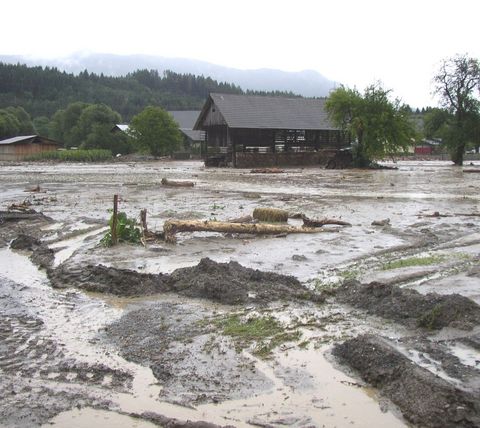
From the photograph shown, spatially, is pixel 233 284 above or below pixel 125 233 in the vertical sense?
below

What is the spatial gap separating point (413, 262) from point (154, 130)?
5558cm

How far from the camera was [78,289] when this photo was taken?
7.26 metres

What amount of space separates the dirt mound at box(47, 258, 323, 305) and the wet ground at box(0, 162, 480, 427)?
3cm

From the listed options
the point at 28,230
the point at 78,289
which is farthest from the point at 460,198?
the point at 78,289

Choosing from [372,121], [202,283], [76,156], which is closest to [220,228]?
[202,283]

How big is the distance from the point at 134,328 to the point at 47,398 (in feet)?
5.31

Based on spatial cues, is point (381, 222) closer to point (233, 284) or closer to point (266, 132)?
point (233, 284)

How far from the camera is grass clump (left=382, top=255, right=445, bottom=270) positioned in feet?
26.8

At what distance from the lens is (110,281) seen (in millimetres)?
7328

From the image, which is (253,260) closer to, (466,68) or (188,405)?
(188,405)

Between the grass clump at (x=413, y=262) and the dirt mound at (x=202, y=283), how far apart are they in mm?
1688

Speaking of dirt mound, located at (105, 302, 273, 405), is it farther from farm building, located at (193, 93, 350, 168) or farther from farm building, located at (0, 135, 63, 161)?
farm building, located at (0, 135, 63, 161)

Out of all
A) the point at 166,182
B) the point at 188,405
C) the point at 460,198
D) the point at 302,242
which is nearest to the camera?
the point at 188,405

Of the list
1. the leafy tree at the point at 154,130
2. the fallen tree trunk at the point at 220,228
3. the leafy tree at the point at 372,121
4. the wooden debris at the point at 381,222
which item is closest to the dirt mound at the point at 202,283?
the fallen tree trunk at the point at 220,228
